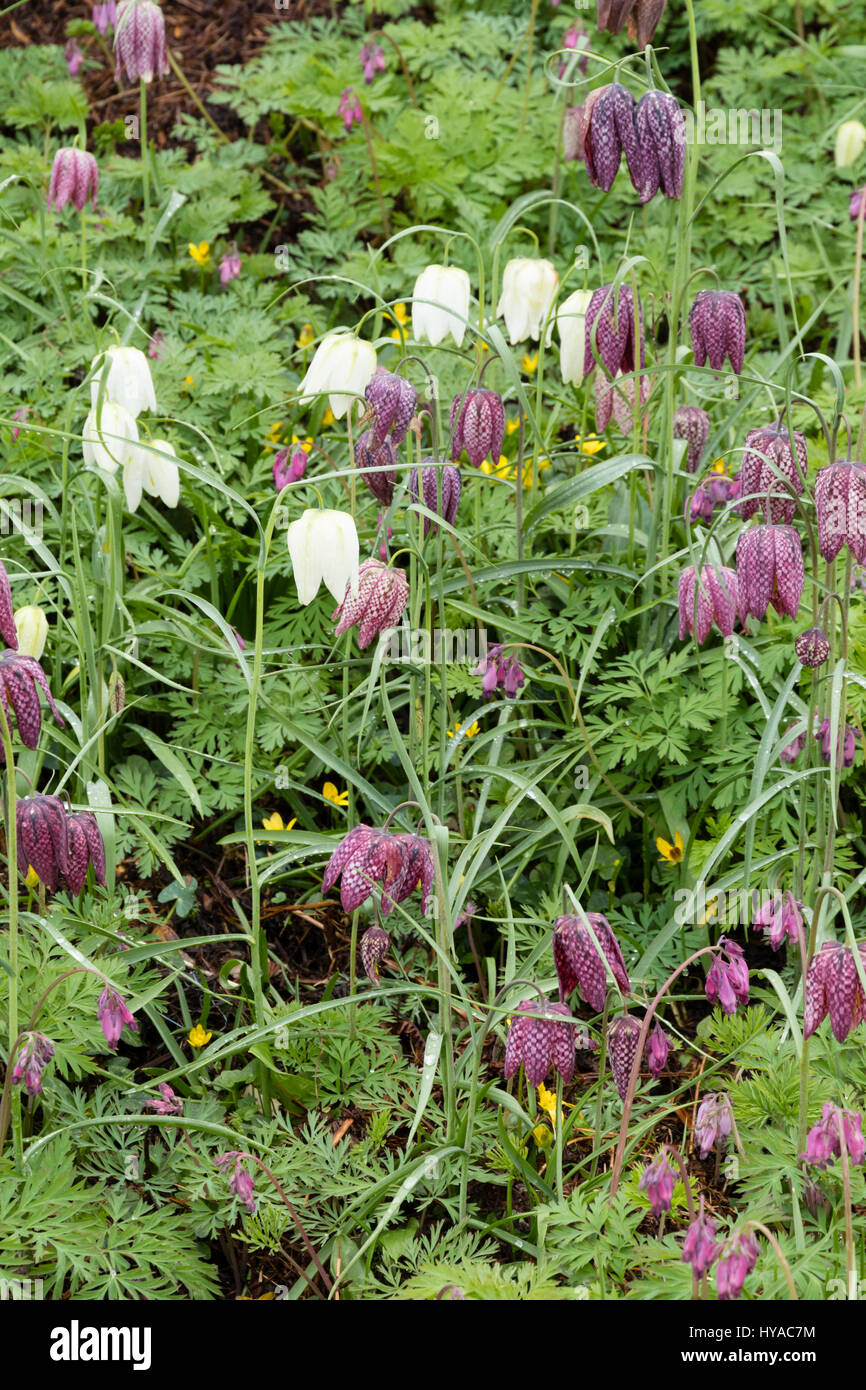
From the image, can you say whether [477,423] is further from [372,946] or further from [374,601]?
[372,946]

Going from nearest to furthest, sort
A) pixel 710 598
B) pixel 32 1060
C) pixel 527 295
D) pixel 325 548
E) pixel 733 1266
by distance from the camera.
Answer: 1. pixel 733 1266
2. pixel 32 1060
3. pixel 325 548
4. pixel 710 598
5. pixel 527 295

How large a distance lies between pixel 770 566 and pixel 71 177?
5.61ft

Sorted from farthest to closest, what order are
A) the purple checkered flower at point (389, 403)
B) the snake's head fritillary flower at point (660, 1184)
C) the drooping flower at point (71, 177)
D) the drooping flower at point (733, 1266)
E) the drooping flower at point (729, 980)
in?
the drooping flower at point (71, 177) → the purple checkered flower at point (389, 403) → the drooping flower at point (729, 980) → the snake's head fritillary flower at point (660, 1184) → the drooping flower at point (733, 1266)

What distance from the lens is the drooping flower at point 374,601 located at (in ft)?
5.77

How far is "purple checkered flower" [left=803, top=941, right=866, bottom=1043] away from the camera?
4.91 feet

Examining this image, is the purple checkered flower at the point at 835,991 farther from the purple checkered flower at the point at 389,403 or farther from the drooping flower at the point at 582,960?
the purple checkered flower at the point at 389,403

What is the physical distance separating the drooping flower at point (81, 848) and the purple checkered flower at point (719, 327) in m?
1.16

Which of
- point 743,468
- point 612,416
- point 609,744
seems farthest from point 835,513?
point 612,416

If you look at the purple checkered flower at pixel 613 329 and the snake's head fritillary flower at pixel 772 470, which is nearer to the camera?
the snake's head fritillary flower at pixel 772 470

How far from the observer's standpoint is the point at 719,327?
2.12 meters

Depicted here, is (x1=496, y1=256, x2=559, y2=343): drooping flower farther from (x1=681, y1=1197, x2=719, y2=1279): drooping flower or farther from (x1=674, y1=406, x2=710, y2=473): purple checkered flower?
(x1=681, y1=1197, x2=719, y2=1279): drooping flower

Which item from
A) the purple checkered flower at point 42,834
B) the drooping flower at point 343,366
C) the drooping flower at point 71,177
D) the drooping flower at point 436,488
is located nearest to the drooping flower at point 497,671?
the drooping flower at point 436,488

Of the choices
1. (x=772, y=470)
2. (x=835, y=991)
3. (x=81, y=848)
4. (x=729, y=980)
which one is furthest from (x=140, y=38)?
(x=835, y=991)
